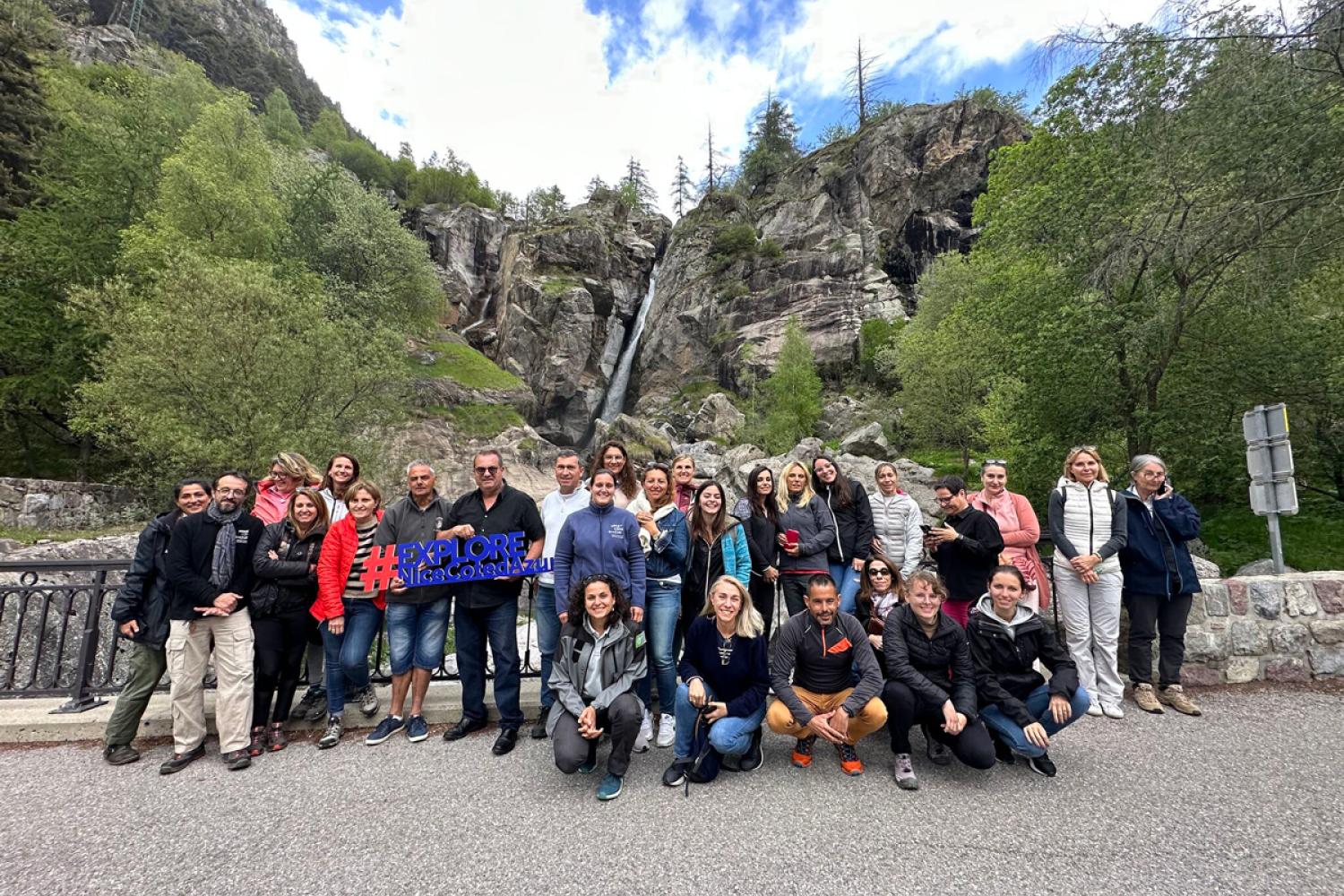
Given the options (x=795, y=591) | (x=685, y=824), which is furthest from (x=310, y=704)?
(x=795, y=591)

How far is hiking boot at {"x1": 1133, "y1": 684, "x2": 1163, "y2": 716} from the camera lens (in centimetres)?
444

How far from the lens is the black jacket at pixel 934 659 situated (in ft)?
12.0

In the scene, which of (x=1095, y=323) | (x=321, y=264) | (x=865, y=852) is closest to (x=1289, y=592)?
(x=865, y=852)

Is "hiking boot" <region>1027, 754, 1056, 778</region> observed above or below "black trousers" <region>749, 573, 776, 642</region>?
below

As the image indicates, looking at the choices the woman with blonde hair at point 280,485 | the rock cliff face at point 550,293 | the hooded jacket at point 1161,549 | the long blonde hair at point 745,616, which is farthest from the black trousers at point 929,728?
the rock cliff face at point 550,293

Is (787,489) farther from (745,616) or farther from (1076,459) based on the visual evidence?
(1076,459)

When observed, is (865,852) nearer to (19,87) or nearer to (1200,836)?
(1200,836)

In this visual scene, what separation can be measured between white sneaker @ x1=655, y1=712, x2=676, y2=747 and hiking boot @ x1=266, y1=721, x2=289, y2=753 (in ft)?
9.98

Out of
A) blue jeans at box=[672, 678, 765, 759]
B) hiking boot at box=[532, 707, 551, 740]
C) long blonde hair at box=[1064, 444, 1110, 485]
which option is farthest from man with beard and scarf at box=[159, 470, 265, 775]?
long blonde hair at box=[1064, 444, 1110, 485]

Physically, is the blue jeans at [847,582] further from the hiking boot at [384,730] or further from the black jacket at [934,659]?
the hiking boot at [384,730]

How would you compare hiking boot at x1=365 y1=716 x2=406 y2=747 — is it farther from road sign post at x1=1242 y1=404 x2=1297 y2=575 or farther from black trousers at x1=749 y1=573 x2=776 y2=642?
road sign post at x1=1242 y1=404 x2=1297 y2=575

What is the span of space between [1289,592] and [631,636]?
6.52 m

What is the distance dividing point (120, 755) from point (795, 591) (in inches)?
221

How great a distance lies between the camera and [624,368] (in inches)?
1804
